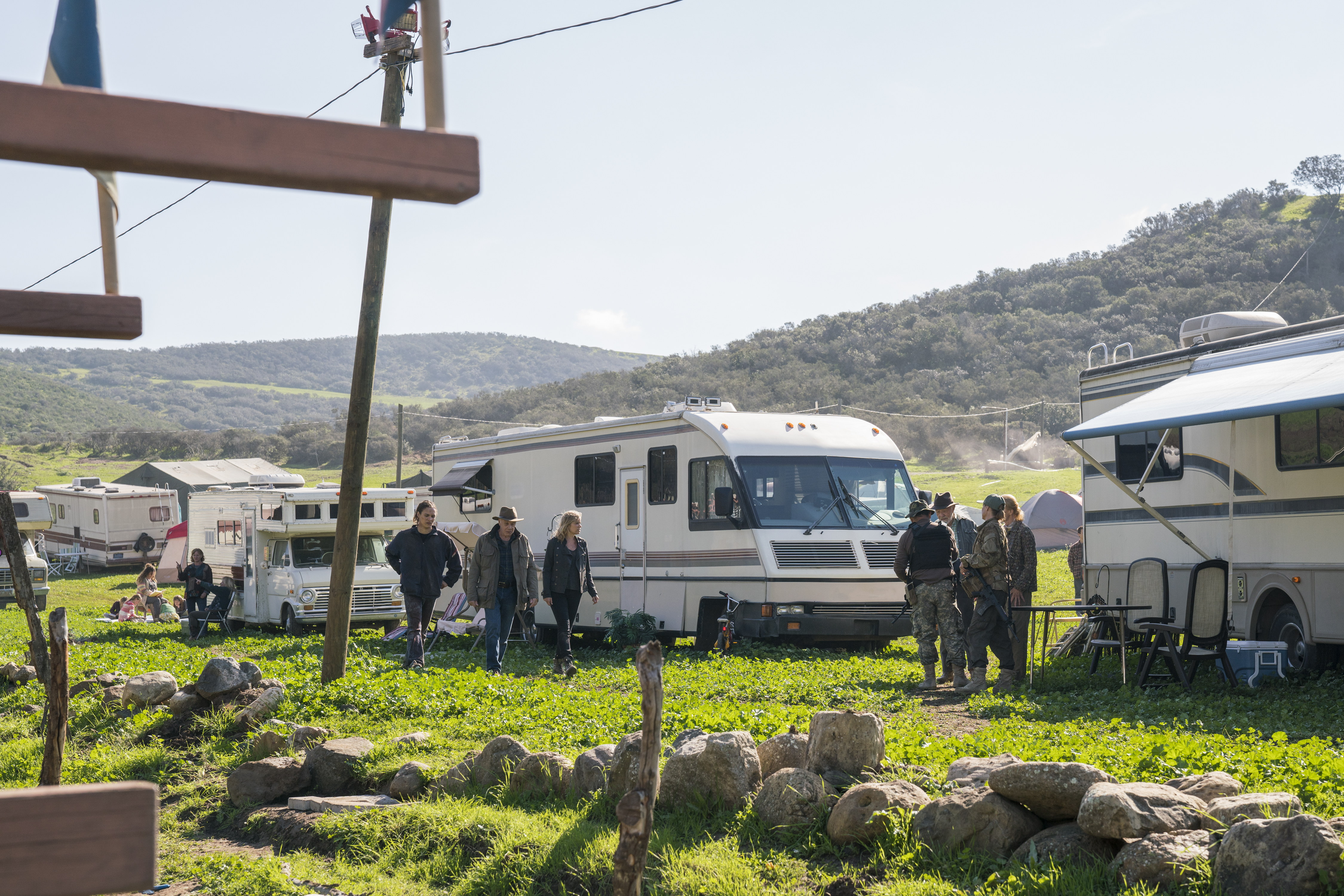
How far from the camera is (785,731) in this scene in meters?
7.95

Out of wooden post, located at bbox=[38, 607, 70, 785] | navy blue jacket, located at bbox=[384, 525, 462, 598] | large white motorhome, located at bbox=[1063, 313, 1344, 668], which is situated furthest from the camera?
navy blue jacket, located at bbox=[384, 525, 462, 598]

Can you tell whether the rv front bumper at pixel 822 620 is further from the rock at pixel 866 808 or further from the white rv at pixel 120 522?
the white rv at pixel 120 522

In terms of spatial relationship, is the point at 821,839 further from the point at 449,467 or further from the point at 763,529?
the point at 449,467

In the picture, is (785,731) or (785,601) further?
(785,601)

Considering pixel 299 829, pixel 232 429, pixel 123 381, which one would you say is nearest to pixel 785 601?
pixel 299 829

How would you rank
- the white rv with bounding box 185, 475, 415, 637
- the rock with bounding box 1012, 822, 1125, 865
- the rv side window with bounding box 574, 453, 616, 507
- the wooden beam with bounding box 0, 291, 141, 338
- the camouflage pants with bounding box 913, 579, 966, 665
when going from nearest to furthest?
the wooden beam with bounding box 0, 291, 141, 338 < the rock with bounding box 1012, 822, 1125, 865 < the camouflage pants with bounding box 913, 579, 966, 665 < the rv side window with bounding box 574, 453, 616, 507 < the white rv with bounding box 185, 475, 415, 637

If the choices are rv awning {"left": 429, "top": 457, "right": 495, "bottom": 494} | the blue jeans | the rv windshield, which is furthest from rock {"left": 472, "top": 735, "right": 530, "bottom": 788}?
the rv windshield

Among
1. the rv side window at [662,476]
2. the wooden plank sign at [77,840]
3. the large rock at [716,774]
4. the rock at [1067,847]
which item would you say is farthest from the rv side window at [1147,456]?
the wooden plank sign at [77,840]

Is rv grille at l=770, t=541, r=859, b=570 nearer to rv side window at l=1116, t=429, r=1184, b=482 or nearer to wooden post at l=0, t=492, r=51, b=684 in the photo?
rv side window at l=1116, t=429, r=1184, b=482

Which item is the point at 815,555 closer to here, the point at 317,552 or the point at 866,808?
the point at 866,808

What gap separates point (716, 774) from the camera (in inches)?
248

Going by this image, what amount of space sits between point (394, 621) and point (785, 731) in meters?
13.5

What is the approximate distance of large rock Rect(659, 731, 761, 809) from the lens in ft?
20.5

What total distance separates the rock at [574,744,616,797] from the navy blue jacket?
5.83m
